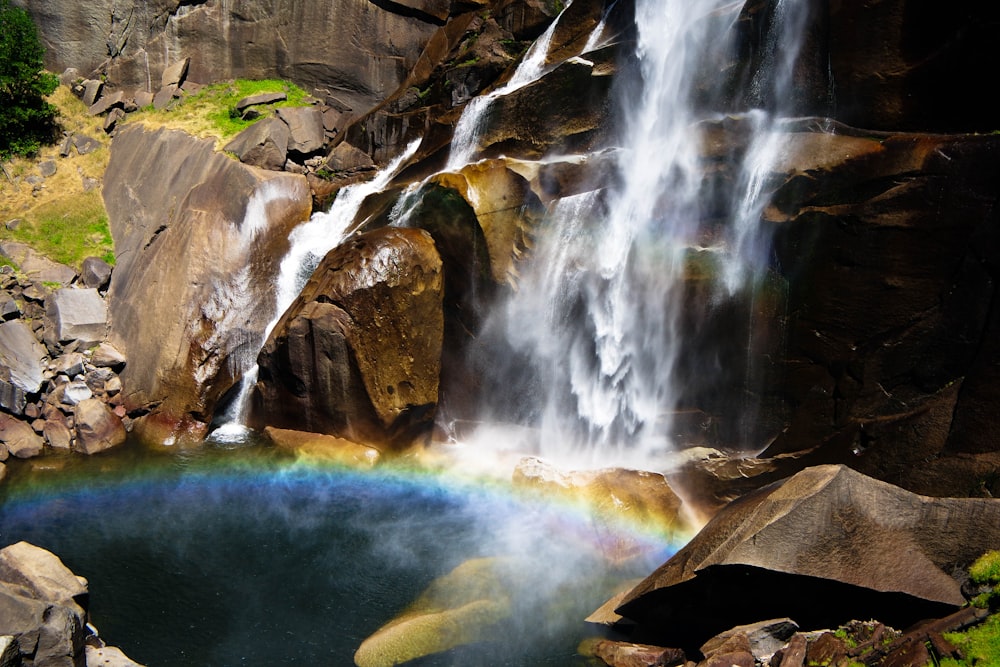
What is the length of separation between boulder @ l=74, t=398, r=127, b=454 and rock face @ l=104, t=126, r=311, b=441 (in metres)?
0.74

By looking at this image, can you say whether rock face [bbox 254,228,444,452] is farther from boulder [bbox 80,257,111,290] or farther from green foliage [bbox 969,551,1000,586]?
green foliage [bbox 969,551,1000,586]

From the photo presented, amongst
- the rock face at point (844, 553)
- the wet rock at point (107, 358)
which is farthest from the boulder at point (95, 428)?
the rock face at point (844, 553)

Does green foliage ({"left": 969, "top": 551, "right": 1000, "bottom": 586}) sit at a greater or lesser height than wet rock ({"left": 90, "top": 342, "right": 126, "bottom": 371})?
greater

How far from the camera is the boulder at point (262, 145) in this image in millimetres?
23359

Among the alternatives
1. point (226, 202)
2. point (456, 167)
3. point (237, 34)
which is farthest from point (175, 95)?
point (456, 167)

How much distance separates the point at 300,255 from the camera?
67.8 feet

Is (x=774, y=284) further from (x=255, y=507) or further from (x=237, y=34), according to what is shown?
(x=237, y=34)

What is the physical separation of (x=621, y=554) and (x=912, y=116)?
865 centimetres

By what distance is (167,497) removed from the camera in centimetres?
1570

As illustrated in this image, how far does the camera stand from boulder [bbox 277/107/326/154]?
80.6 feet

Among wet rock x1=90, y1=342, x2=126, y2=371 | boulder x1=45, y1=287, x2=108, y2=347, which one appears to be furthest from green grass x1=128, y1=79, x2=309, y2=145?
wet rock x1=90, y1=342, x2=126, y2=371

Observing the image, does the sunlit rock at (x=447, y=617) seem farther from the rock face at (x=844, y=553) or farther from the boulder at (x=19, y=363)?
the boulder at (x=19, y=363)

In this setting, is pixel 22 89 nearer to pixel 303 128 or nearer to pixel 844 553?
pixel 303 128

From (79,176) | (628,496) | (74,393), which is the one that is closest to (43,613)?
(628,496)
